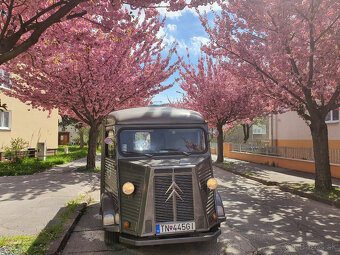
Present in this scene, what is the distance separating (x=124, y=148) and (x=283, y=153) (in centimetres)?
1450

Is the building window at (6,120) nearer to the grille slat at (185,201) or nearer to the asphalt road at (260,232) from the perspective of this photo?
the asphalt road at (260,232)

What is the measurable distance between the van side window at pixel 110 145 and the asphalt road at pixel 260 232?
4.97 feet

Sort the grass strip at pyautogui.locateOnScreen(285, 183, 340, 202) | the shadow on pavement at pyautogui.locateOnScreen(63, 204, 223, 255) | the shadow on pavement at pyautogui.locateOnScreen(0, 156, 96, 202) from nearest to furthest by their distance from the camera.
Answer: the shadow on pavement at pyautogui.locateOnScreen(63, 204, 223, 255) → the shadow on pavement at pyautogui.locateOnScreen(0, 156, 96, 202) → the grass strip at pyautogui.locateOnScreen(285, 183, 340, 202)

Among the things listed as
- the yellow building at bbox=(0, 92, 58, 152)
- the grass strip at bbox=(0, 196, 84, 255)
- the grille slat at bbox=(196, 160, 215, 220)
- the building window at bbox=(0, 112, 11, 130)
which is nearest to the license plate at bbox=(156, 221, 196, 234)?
the grille slat at bbox=(196, 160, 215, 220)

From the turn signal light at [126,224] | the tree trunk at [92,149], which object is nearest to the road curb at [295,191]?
the turn signal light at [126,224]

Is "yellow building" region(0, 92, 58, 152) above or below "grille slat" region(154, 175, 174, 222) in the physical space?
above

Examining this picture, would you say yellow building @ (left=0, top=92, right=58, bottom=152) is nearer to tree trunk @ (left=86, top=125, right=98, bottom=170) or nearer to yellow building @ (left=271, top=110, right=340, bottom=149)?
tree trunk @ (left=86, top=125, right=98, bottom=170)

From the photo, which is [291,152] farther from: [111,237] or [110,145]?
[111,237]

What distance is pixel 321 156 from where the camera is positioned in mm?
9320

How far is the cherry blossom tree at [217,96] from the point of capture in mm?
19000

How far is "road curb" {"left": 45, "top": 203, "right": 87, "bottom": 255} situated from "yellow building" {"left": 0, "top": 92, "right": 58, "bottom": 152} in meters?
11.7

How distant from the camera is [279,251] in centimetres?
425

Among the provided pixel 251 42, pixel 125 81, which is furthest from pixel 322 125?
pixel 125 81

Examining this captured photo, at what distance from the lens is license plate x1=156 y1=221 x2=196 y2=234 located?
3.96m
